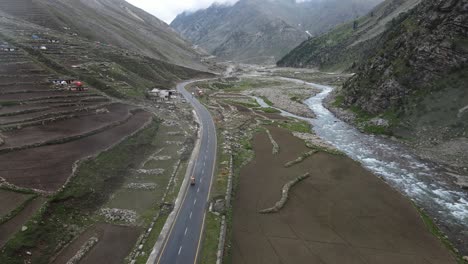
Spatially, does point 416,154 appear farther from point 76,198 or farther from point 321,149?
point 76,198

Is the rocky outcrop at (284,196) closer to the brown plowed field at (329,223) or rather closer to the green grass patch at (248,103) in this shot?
the brown plowed field at (329,223)

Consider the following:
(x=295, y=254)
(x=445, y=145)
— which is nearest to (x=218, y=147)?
(x=295, y=254)

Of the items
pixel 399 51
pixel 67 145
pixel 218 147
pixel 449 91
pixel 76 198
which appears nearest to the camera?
pixel 76 198

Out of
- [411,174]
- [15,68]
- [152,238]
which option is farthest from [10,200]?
[15,68]

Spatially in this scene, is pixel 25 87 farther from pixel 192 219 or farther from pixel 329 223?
pixel 329 223

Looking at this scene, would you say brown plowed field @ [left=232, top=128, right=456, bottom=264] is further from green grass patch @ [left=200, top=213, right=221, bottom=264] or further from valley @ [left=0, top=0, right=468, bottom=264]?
green grass patch @ [left=200, top=213, right=221, bottom=264]

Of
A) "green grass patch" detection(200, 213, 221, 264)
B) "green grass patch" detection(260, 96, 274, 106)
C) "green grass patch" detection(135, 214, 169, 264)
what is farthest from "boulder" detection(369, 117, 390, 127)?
"green grass patch" detection(135, 214, 169, 264)
